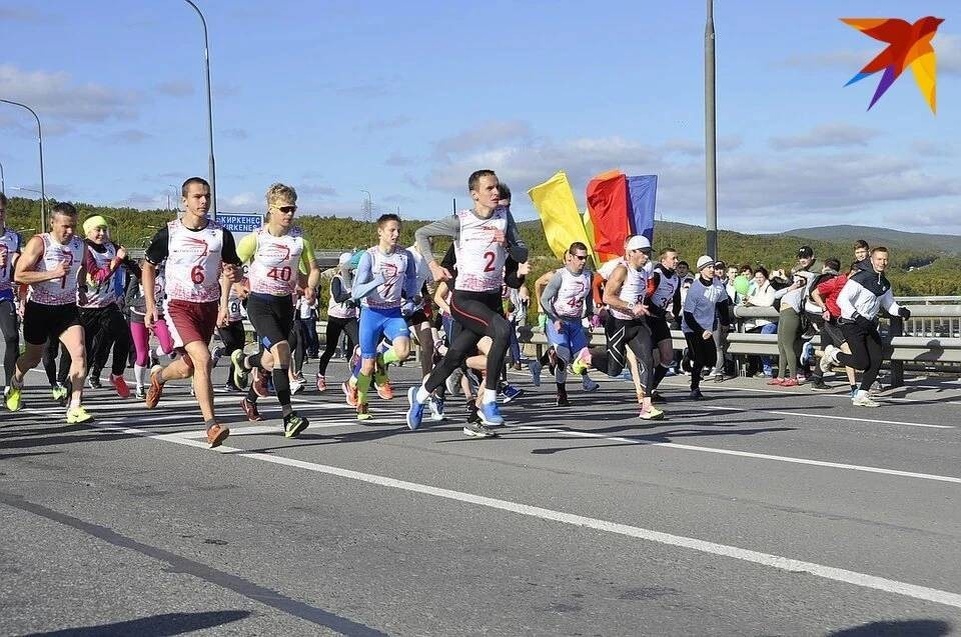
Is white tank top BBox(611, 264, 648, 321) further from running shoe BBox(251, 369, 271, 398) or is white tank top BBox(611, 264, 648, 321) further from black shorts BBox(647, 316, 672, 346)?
running shoe BBox(251, 369, 271, 398)

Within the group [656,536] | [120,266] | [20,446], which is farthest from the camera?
[120,266]

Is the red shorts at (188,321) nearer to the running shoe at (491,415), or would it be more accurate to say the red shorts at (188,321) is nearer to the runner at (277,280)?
the runner at (277,280)

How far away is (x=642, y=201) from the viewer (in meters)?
21.3

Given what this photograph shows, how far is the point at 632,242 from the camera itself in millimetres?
13477

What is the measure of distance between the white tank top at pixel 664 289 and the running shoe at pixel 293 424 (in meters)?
4.75

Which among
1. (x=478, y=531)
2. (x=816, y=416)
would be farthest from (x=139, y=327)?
(x=478, y=531)

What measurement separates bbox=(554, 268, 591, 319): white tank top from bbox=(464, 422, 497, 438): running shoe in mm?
4417

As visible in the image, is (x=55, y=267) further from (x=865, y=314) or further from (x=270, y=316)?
(x=865, y=314)

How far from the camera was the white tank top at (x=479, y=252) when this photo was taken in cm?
1070

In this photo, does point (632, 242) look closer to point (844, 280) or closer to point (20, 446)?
point (844, 280)

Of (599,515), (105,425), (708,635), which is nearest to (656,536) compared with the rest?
(599,515)

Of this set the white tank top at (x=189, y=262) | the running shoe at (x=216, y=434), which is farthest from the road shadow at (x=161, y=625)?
the white tank top at (x=189, y=262)

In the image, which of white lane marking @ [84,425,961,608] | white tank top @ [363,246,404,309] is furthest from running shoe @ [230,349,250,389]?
white lane marking @ [84,425,961,608]

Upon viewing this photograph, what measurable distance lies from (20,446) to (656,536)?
5654 millimetres
